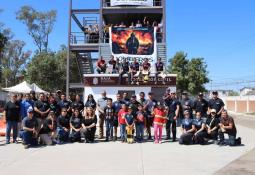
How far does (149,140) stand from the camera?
15.4 metres

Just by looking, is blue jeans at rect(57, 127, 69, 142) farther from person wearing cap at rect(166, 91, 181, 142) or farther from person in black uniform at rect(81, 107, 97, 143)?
person wearing cap at rect(166, 91, 181, 142)

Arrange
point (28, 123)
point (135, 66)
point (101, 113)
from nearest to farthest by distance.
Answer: point (28, 123)
point (101, 113)
point (135, 66)

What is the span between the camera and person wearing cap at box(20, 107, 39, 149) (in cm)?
1346

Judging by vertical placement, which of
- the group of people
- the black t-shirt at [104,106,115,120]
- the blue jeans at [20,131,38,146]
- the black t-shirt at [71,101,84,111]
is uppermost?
the group of people

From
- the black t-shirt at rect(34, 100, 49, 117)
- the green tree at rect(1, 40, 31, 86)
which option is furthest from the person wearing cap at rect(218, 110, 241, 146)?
the green tree at rect(1, 40, 31, 86)

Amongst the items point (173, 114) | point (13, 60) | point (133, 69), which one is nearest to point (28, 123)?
point (173, 114)

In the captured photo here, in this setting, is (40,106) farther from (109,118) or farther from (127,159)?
(127,159)

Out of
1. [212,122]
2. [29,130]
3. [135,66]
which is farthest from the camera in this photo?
[135,66]

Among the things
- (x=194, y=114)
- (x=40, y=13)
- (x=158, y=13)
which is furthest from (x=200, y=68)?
(x=194, y=114)

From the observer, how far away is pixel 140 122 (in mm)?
15031

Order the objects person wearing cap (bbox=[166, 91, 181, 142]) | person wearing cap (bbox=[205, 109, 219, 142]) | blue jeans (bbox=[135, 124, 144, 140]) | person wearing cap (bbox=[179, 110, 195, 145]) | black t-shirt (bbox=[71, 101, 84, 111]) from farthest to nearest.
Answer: black t-shirt (bbox=[71, 101, 84, 111]) → person wearing cap (bbox=[166, 91, 181, 142]) → blue jeans (bbox=[135, 124, 144, 140]) → person wearing cap (bbox=[205, 109, 219, 142]) → person wearing cap (bbox=[179, 110, 195, 145])

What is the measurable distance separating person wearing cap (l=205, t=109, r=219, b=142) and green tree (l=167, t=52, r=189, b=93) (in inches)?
1306

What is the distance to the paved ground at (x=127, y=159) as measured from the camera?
31.3ft

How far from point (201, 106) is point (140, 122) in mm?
2347
